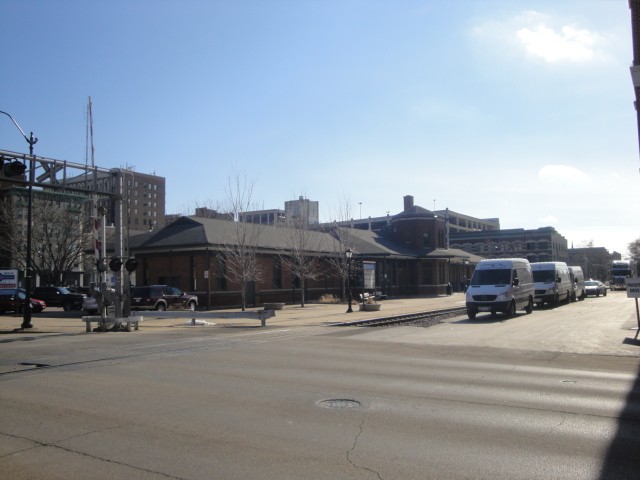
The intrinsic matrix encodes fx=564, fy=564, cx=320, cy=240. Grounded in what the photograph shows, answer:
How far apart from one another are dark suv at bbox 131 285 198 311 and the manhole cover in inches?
941

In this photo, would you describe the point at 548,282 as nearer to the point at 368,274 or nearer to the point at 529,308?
the point at 529,308

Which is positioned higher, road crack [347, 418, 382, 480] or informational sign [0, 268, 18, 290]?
informational sign [0, 268, 18, 290]

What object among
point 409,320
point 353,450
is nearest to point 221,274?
point 409,320

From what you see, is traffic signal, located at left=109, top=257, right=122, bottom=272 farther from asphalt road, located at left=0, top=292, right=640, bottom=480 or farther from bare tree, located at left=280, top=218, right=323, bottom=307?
bare tree, located at left=280, top=218, right=323, bottom=307

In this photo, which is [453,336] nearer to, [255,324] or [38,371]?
[255,324]

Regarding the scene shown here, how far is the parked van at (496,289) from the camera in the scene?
2553 cm

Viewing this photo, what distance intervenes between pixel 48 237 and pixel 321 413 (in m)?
47.5

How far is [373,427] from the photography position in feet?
23.4

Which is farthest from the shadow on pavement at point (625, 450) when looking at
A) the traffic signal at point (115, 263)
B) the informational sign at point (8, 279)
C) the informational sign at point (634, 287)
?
the informational sign at point (8, 279)

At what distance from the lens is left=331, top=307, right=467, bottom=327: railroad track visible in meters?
24.7

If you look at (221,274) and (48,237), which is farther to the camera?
(48,237)

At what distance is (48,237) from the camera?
49.0m

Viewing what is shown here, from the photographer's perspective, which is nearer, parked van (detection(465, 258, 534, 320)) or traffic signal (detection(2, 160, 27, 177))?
traffic signal (detection(2, 160, 27, 177))

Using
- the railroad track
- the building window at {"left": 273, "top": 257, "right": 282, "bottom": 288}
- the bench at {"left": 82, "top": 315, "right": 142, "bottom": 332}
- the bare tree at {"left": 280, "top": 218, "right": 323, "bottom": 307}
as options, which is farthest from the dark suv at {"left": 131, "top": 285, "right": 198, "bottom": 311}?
the railroad track
